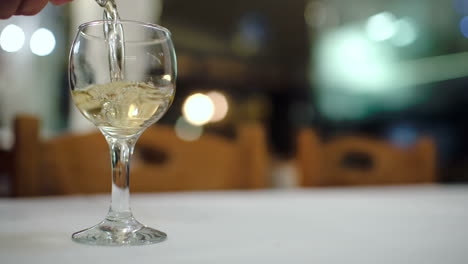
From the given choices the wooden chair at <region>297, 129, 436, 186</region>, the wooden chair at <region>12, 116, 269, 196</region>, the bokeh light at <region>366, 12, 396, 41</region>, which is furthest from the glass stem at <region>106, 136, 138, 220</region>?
the bokeh light at <region>366, 12, 396, 41</region>

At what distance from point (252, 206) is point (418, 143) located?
2.49ft

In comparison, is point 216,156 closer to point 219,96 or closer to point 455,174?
point 219,96

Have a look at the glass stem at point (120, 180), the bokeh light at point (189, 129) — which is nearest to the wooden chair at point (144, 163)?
the glass stem at point (120, 180)

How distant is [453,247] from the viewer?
13.9 inches

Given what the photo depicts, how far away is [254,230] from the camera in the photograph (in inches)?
16.8

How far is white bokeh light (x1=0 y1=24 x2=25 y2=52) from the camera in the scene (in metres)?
2.76

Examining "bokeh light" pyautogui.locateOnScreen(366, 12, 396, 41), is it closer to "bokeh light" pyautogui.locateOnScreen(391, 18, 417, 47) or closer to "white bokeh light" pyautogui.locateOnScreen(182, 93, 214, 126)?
"bokeh light" pyautogui.locateOnScreen(391, 18, 417, 47)

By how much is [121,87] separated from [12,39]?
9.28 ft

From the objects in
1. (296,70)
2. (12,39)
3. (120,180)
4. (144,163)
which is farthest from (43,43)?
(120,180)

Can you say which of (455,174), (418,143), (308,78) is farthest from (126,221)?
(308,78)

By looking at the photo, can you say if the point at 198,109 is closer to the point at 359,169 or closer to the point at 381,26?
the point at 381,26

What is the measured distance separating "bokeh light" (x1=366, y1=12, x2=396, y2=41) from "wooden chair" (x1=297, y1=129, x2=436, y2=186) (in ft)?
10.9


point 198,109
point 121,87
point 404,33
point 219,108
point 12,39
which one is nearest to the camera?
point 121,87

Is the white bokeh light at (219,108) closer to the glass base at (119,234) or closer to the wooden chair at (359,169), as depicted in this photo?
the wooden chair at (359,169)
